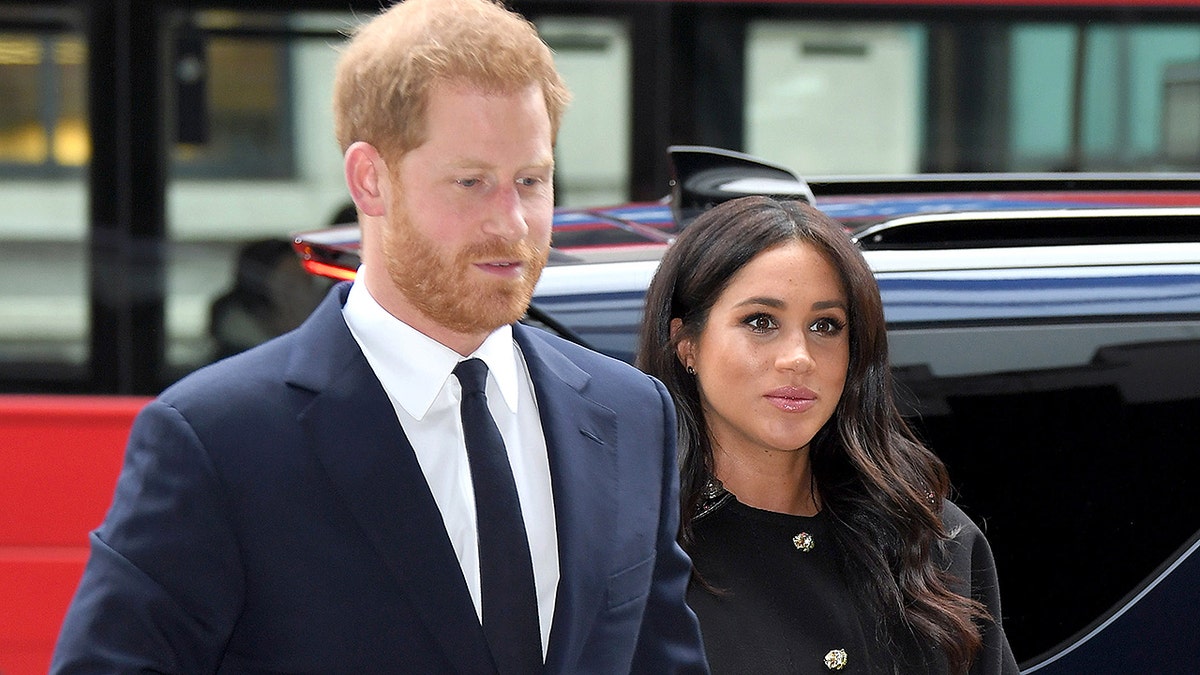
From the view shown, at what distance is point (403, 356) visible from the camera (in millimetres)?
1369

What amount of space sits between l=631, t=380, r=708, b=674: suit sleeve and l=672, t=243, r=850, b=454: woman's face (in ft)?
2.00

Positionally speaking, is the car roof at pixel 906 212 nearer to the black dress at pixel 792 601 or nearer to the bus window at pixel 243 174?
the black dress at pixel 792 601

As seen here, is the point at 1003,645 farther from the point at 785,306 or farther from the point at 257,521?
the point at 257,521

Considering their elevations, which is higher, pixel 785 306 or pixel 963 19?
pixel 963 19

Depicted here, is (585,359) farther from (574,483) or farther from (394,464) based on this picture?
(394,464)

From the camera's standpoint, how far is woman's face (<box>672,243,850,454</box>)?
2139mm

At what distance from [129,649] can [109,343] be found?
15.0 feet

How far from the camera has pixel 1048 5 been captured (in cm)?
580

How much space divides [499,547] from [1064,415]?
127 centimetres

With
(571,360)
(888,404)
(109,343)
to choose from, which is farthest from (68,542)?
(571,360)

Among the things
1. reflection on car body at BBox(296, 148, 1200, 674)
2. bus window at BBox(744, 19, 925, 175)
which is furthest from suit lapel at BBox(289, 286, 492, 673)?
bus window at BBox(744, 19, 925, 175)

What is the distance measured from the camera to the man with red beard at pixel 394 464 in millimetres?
1258

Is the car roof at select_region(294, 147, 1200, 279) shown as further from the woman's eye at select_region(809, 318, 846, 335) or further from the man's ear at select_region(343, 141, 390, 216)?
the man's ear at select_region(343, 141, 390, 216)

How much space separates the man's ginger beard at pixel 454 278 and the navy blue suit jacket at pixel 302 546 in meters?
0.11
